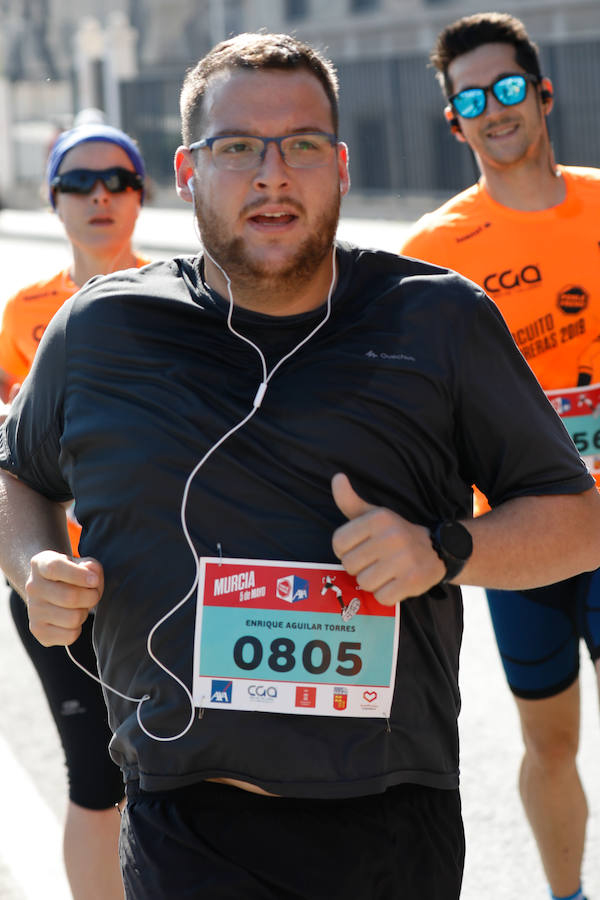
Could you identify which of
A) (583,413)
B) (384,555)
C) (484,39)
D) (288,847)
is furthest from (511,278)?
(288,847)

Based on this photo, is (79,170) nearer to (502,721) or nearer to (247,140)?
(247,140)

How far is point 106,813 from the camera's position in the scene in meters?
3.55

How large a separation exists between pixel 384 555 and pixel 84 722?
172 centimetres

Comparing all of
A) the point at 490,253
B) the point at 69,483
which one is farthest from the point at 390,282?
the point at 490,253

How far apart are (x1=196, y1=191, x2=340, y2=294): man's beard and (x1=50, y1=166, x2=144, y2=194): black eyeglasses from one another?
189 centimetres

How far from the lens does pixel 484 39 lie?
4340 mm

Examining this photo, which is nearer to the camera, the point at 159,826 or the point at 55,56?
the point at 159,826

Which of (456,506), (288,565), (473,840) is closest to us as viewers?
(288,565)

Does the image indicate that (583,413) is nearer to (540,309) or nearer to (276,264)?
(540,309)

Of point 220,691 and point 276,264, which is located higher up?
point 276,264

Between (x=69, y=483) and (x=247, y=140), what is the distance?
2.34 ft

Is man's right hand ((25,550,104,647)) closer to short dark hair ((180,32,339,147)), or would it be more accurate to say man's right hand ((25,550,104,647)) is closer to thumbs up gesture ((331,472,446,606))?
thumbs up gesture ((331,472,446,606))

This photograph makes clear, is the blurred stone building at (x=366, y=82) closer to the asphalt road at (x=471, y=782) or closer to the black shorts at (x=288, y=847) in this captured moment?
the asphalt road at (x=471, y=782)

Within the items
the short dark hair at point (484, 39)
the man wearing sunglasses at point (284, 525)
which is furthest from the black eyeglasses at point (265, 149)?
the short dark hair at point (484, 39)
